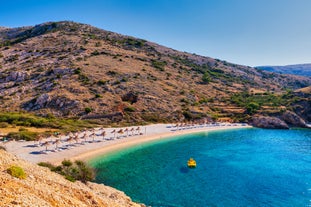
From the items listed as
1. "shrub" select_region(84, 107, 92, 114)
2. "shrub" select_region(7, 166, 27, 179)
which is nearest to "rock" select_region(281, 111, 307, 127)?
"shrub" select_region(84, 107, 92, 114)

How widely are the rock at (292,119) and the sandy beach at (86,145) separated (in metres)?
32.8

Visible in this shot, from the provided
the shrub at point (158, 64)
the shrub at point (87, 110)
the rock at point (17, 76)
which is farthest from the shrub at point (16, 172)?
the shrub at point (158, 64)

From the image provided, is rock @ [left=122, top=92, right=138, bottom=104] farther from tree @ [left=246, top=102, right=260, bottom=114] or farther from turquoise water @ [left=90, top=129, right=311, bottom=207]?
tree @ [left=246, top=102, right=260, bottom=114]

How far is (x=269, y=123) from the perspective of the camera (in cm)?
6694

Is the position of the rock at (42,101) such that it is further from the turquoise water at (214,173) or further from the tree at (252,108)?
the tree at (252,108)

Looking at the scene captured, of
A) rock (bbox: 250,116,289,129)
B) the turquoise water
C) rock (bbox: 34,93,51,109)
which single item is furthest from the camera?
rock (bbox: 250,116,289,129)

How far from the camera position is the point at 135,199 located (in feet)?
68.2

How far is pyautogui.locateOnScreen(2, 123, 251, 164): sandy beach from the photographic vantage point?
31.7m

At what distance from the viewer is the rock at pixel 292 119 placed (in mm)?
69375

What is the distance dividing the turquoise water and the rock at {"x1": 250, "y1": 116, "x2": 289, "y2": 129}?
18695mm

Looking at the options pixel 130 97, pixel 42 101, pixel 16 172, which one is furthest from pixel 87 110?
pixel 16 172

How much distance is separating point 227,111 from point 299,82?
11198 centimetres

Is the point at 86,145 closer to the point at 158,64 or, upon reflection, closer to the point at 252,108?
the point at 252,108

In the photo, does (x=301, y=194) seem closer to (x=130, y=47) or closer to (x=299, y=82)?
(x=130, y=47)
